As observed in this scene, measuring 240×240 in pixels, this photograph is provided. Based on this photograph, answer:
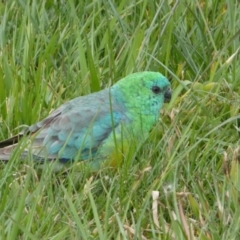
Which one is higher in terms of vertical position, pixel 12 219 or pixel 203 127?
pixel 12 219

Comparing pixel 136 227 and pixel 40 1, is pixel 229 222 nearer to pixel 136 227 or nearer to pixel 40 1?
pixel 136 227

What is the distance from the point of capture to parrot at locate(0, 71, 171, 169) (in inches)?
129

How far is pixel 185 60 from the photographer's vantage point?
400cm

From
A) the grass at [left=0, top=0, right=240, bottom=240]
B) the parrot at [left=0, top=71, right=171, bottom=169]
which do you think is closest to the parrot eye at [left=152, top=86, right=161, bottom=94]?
the parrot at [left=0, top=71, right=171, bottom=169]

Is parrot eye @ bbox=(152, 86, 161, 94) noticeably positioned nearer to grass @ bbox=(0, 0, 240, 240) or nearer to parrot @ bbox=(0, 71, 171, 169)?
parrot @ bbox=(0, 71, 171, 169)

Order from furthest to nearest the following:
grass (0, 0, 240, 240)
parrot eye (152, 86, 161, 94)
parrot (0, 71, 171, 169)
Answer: parrot eye (152, 86, 161, 94)
parrot (0, 71, 171, 169)
grass (0, 0, 240, 240)

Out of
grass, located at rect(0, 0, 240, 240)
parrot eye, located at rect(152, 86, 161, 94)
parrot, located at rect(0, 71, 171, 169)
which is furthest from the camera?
parrot eye, located at rect(152, 86, 161, 94)

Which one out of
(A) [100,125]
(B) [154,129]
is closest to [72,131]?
(A) [100,125]

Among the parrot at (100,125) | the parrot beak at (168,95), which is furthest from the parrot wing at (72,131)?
the parrot beak at (168,95)

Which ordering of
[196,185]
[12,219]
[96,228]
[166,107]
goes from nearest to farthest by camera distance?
[12,219], [96,228], [196,185], [166,107]

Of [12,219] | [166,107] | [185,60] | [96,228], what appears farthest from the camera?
[185,60]

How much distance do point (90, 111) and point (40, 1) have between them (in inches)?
43.2

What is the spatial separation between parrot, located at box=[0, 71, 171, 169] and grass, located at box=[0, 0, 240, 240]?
64 mm

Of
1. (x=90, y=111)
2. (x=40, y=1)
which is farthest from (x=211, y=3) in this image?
(x=90, y=111)
